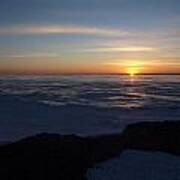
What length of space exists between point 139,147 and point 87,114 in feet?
33.7

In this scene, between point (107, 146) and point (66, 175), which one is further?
point (107, 146)

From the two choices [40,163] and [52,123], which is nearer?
[40,163]

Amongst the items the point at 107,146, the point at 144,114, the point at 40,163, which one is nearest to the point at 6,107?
the point at 144,114

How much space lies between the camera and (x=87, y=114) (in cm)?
2097

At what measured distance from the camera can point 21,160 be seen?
872cm

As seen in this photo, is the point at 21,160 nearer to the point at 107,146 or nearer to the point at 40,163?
the point at 40,163

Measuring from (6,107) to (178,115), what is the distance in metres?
10.9

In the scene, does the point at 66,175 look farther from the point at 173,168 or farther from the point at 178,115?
the point at 178,115

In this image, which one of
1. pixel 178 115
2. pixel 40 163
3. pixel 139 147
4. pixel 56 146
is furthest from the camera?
pixel 178 115

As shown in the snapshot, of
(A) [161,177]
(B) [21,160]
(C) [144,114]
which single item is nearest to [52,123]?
(C) [144,114]

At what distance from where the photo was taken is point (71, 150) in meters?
9.58

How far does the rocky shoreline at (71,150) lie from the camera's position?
8227mm

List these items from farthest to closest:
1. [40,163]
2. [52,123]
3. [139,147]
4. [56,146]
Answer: [52,123] → [139,147] → [56,146] → [40,163]

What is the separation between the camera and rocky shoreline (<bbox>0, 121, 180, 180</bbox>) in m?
8.23
